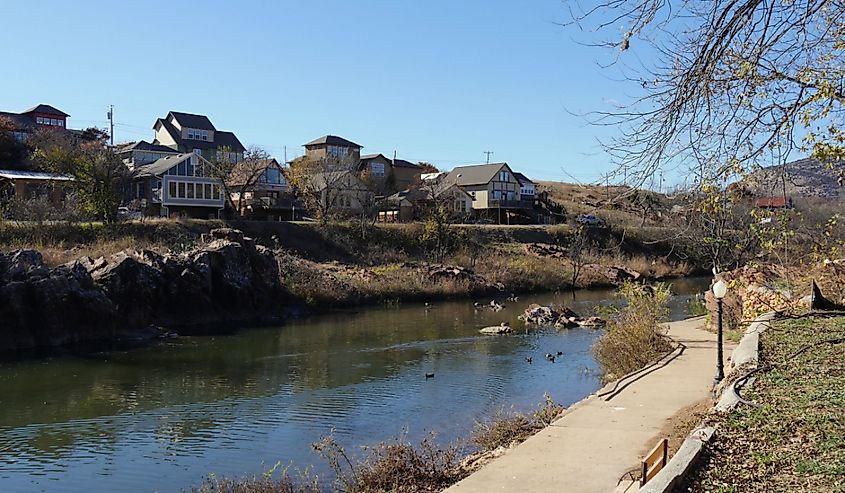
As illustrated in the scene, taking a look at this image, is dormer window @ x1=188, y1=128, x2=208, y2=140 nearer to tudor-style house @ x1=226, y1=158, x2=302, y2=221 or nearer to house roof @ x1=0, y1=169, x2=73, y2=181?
tudor-style house @ x1=226, y1=158, x2=302, y2=221

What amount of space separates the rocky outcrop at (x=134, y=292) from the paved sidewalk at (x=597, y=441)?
2428 cm

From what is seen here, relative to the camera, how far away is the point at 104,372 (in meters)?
25.4

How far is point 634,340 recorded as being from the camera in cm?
2028

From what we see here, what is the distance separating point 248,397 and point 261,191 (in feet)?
165

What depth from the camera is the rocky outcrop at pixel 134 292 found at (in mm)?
31219

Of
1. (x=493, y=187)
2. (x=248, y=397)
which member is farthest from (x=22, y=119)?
(x=248, y=397)

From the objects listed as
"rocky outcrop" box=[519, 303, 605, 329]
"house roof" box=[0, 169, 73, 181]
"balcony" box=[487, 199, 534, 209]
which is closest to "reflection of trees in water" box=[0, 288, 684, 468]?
"rocky outcrop" box=[519, 303, 605, 329]

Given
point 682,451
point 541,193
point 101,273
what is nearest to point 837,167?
point 682,451

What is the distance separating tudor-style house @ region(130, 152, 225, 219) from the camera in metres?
61.5

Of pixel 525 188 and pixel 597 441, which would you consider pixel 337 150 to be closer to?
pixel 525 188

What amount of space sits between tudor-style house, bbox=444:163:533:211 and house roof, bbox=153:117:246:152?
2563cm

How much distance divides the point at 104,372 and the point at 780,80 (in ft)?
73.0

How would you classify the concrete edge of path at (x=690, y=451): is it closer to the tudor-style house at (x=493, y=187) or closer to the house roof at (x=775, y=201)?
the house roof at (x=775, y=201)

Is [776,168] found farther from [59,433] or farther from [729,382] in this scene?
[59,433]
